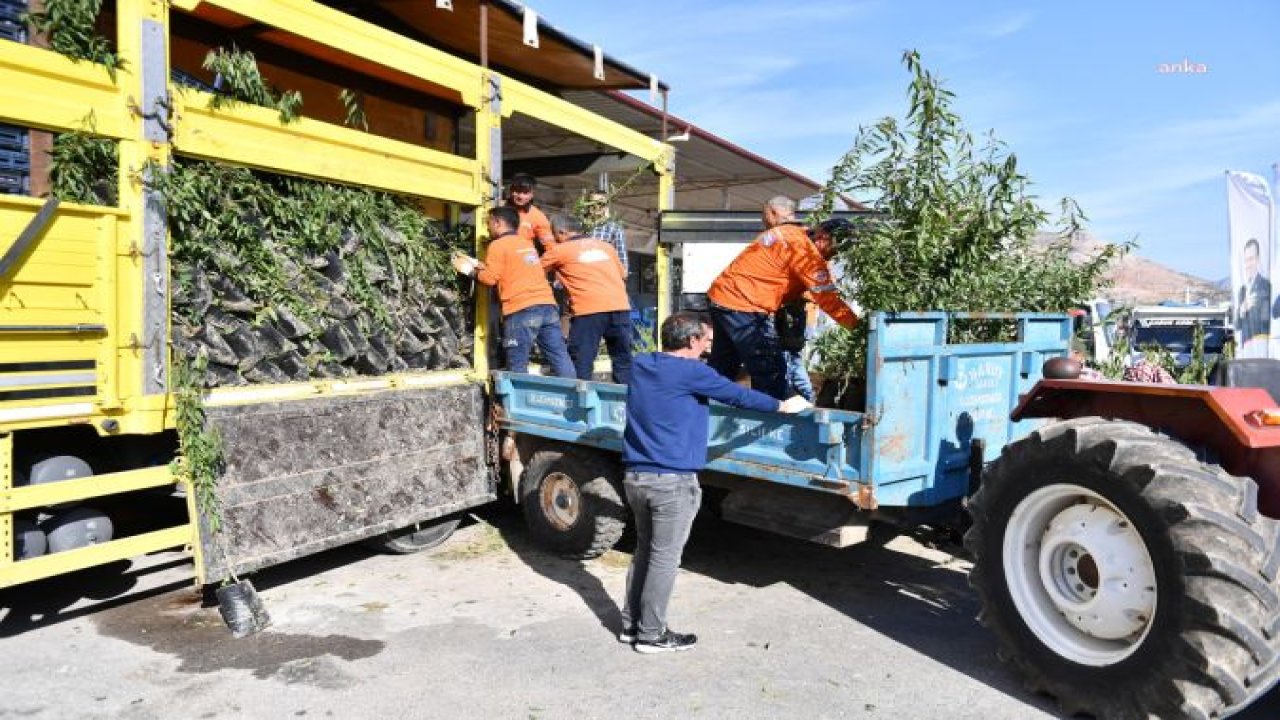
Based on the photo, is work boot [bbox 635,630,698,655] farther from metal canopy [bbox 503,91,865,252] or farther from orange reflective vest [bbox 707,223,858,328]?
metal canopy [bbox 503,91,865,252]

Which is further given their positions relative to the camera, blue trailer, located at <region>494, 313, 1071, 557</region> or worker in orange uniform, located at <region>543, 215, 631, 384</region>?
worker in orange uniform, located at <region>543, 215, 631, 384</region>

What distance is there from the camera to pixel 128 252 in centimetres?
450

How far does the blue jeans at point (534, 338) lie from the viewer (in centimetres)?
643

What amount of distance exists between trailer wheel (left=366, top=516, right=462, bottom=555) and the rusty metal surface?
28 cm

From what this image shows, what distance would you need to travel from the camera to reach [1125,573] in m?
3.53

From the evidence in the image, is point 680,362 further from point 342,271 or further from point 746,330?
point 342,271

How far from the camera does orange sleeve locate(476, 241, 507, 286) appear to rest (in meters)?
6.34

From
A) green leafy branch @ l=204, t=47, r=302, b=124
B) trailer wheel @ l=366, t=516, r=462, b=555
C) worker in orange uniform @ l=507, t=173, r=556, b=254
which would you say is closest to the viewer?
green leafy branch @ l=204, t=47, r=302, b=124

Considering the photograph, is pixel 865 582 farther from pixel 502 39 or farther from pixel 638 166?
pixel 502 39

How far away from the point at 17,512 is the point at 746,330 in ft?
13.1

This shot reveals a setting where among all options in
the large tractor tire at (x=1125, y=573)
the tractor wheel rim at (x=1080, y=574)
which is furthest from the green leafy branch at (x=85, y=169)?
the tractor wheel rim at (x=1080, y=574)

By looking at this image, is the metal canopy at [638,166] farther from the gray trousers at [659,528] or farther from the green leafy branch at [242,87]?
the green leafy branch at [242,87]

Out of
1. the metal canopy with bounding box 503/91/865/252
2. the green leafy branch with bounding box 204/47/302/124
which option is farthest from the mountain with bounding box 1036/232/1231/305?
the green leafy branch with bounding box 204/47/302/124

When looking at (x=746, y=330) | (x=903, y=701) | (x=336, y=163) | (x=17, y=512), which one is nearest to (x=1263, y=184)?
(x=746, y=330)
